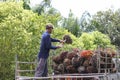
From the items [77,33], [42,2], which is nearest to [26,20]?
[42,2]

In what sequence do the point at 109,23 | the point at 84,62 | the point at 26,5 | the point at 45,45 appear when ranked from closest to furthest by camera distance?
the point at 45,45
the point at 84,62
the point at 26,5
the point at 109,23

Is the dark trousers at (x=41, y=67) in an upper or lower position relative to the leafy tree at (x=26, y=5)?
lower

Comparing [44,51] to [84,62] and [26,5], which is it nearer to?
[84,62]

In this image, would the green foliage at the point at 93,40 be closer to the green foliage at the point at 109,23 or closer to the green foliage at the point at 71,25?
the green foliage at the point at 71,25

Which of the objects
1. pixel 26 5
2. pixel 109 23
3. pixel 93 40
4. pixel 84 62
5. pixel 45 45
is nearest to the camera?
pixel 45 45

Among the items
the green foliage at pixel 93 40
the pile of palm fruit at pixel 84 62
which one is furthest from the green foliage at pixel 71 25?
the pile of palm fruit at pixel 84 62

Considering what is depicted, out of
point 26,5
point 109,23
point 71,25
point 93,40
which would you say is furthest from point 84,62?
point 109,23

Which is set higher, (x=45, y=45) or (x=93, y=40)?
(x=93, y=40)

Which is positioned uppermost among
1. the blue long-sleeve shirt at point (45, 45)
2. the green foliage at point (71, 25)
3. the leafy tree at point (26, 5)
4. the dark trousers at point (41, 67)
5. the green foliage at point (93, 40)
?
the leafy tree at point (26, 5)

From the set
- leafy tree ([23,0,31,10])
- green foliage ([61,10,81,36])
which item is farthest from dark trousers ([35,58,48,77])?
green foliage ([61,10,81,36])

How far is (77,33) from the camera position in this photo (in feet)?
101

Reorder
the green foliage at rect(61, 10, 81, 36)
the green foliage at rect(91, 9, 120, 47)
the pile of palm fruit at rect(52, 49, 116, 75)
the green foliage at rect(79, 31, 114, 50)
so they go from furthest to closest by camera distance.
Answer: the green foliage at rect(91, 9, 120, 47) < the green foliage at rect(61, 10, 81, 36) < the green foliage at rect(79, 31, 114, 50) < the pile of palm fruit at rect(52, 49, 116, 75)

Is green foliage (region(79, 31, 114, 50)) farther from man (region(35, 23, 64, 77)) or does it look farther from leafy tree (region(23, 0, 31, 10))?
man (region(35, 23, 64, 77))

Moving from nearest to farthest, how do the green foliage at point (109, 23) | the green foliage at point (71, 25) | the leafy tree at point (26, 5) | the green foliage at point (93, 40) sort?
the leafy tree at point (26, 5), the green foliage at point (93, 40), the green foliage at point (71, 25), the green foliage at point (109, 23)
